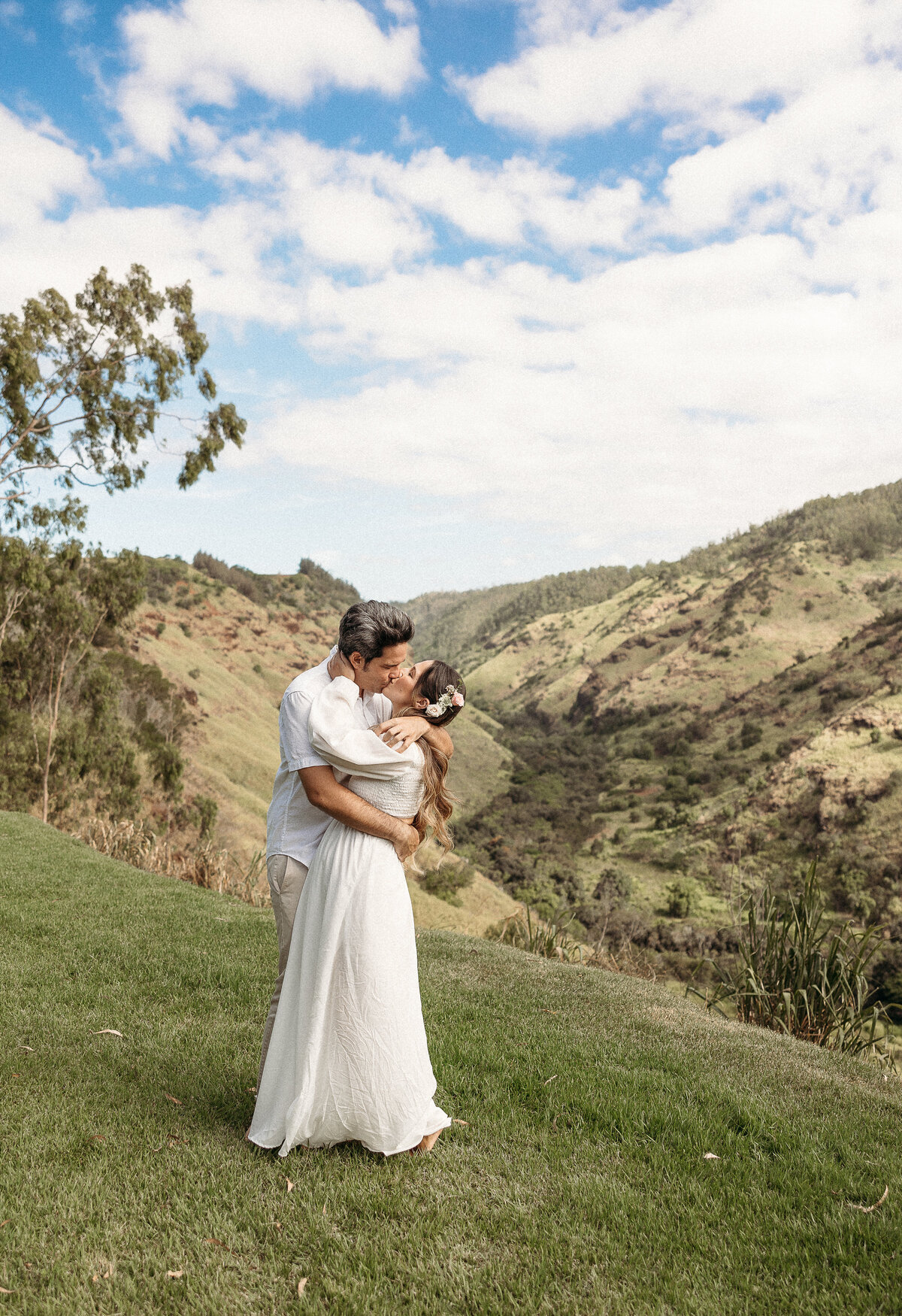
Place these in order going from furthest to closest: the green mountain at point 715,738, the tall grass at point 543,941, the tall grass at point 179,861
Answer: the green mountain at point 715,738, the tall grass at point 179,861, the tall grass at point 543,941

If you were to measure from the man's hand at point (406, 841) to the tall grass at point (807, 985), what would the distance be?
4008 mm

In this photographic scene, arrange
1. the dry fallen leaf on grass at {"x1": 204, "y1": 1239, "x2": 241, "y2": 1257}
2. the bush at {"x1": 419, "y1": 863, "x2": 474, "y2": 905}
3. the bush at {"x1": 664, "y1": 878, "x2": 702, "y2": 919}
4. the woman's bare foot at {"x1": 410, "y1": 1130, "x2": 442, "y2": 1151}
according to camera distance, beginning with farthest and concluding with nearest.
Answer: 1. the bush at {"x1": 664, "y1": 878, "x2": 702, "y2": 919}
2. the bush at {"x1": 419, "y1": 863, "x2": 474, "y2": 905}
3. the woman's bare foot at {"x1": 410, "y1": 1130, "x2": 442, "y2": 1151}
4. the dry fallen leaf on grass at {"x1": 204, "y1": 1239, "x2": 241, "y2": 1257}

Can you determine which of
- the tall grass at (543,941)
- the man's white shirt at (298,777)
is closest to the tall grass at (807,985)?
the tall grass at (543,941)

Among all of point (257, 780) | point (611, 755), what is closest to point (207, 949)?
point (257, 780)

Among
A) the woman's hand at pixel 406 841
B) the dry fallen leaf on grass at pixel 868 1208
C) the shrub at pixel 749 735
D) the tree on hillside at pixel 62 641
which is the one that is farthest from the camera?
the shrub at pixel 749 735

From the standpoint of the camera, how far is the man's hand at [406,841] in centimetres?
300

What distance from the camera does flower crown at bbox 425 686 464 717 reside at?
9.97ft

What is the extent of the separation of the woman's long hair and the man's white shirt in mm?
226

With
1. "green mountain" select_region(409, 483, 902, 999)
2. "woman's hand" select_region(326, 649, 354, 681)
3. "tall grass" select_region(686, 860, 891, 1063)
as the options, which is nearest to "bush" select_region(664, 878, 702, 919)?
"green mountain" select_region(409, 483, 902, 999)

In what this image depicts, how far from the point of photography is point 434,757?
311 centimetres

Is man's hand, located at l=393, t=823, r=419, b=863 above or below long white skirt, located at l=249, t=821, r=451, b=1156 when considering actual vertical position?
above

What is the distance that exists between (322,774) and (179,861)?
1012 centimetres

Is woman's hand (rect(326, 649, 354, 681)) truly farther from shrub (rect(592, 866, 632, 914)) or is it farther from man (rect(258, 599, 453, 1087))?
shrub (rect(592, 866, 632, 914))

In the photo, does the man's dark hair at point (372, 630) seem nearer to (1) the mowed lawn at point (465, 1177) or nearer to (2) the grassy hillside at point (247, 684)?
(1) the mowed lawn at point (465, 1177)
